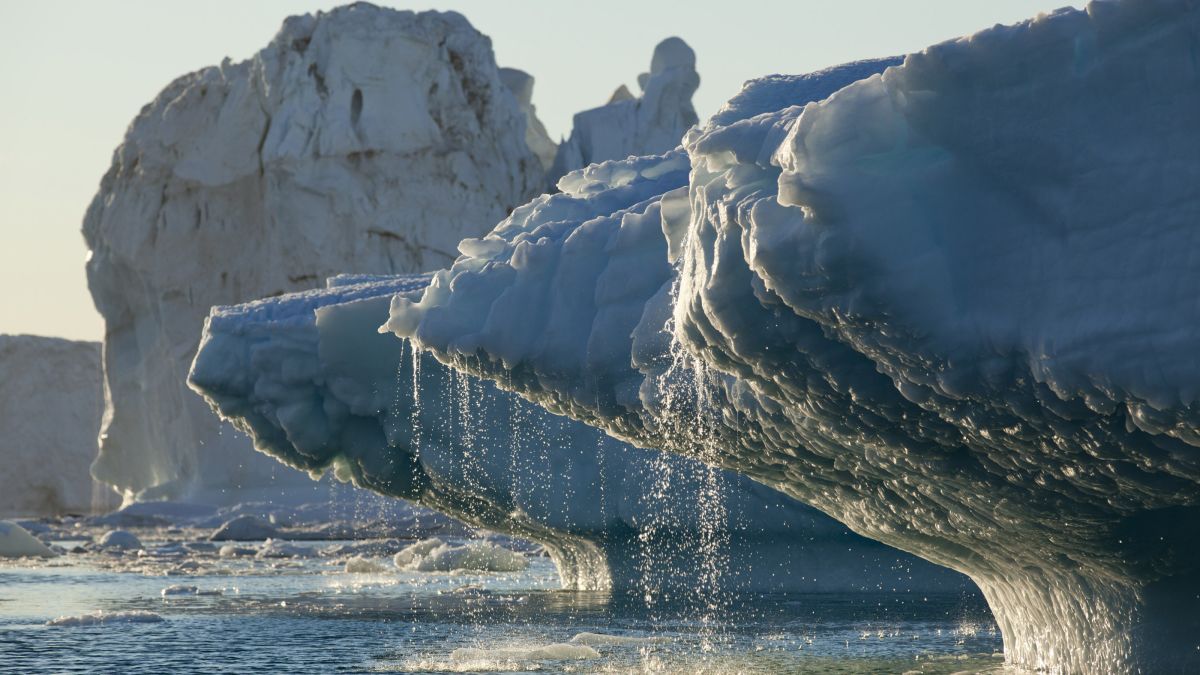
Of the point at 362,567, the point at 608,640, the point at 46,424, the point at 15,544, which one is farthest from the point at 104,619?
the point at 46,424

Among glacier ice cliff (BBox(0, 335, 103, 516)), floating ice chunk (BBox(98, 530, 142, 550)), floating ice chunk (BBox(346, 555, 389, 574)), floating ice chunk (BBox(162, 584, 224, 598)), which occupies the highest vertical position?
glacier ice cliff (BBox(0, 335, 103, 516))

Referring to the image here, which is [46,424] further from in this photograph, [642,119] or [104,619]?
[104,619]

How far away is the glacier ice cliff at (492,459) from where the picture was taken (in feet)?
53.1

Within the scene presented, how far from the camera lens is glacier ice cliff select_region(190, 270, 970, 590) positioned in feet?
53.1

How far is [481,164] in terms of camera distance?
41062mm

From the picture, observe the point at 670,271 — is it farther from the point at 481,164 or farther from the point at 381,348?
the point at 481,164

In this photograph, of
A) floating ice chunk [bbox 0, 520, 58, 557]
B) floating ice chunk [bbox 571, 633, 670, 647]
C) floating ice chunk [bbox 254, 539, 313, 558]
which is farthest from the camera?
floating ice chunk [bbox 0, 520, 58, 557]

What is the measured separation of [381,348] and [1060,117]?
1107cm

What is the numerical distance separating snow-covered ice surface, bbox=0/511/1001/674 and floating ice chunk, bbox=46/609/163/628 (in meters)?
0.02

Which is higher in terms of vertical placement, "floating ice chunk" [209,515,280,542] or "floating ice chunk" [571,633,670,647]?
"floating ice chunk" [209,515,280,542]

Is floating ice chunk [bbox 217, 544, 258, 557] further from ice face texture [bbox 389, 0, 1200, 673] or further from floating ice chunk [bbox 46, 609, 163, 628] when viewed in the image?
ice face texture [bbox 389, 0, 1200, 673]

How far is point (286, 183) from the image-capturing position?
3888cm

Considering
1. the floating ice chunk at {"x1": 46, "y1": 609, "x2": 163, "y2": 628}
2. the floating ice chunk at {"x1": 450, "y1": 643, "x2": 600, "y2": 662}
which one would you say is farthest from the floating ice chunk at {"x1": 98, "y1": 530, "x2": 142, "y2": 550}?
the floating ice chunk at {"x1": 450, "y1": 643, "x2": 600, "y2": 662}

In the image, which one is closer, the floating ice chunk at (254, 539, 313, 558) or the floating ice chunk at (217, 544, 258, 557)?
the floating ice chunk at (217, 544, 258, 557)
